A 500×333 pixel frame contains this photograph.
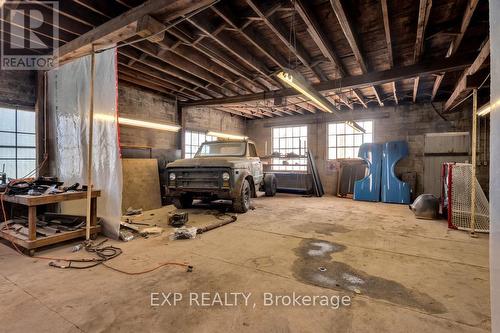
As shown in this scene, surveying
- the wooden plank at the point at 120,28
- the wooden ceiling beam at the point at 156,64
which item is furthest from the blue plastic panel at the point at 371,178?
the wooden plank at the point at 120,28

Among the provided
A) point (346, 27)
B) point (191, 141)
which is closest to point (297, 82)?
point (346, 27)

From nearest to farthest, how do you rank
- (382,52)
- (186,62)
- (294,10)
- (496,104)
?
1. (496,104)
2. (294,10)
3. (382,52)
4. (186,62)

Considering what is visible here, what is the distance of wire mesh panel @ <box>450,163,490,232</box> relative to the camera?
170 inches

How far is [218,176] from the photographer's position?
16.8ft

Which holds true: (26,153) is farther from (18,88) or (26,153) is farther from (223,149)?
(223,149)

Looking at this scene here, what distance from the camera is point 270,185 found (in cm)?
860

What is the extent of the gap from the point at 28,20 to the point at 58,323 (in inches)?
160

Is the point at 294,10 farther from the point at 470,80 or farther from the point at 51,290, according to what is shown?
the point at 51,290

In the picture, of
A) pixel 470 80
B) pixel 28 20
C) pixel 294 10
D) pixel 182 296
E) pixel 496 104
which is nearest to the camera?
pixel 496 104

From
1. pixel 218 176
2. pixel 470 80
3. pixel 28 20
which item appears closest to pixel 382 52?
pixel 470 80

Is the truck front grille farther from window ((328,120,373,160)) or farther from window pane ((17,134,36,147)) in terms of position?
window ((328,120,373,160))

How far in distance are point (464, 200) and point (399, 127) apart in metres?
4.54

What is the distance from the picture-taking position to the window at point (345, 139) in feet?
29.7

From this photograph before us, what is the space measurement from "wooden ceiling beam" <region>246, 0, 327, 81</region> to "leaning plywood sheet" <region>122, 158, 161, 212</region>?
439 cm
